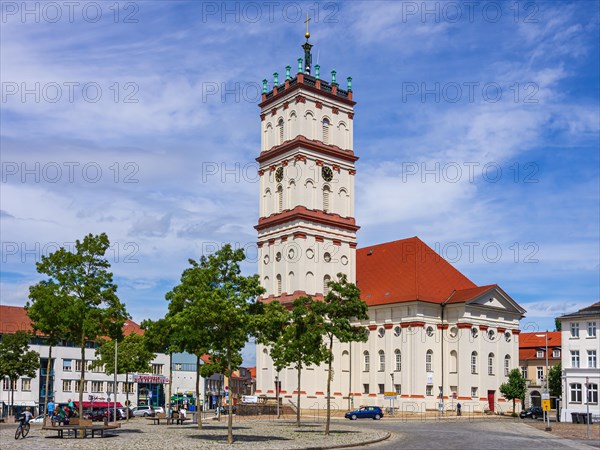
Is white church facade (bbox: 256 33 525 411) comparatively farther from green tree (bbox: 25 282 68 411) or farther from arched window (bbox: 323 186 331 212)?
green tree (bbox: 25 282 68 411)

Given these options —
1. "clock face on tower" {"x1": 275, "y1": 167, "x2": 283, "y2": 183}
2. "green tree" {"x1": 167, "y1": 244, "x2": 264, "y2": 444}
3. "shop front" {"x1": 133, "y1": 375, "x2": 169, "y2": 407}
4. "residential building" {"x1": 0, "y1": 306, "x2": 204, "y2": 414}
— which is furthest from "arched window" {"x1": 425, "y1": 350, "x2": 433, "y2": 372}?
"green tree" {"x1": 167, "y1": 244, "x2": 264, "y2": 444}

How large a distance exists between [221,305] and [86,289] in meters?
8.10

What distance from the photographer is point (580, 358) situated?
71562 mm

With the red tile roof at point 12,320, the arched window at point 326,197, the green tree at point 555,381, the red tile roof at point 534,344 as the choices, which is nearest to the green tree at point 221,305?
Result: the arched window at point 326,197

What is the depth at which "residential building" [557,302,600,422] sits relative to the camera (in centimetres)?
7025

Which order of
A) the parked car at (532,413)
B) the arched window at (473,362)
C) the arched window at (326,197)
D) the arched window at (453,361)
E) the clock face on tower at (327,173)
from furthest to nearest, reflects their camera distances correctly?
the clock face on tower at (327,173), the arched window at (326,197), the arched window at (453,361), the arched window at (473,362), the parked car at (532,413)

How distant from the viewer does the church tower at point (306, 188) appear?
87.5 metres

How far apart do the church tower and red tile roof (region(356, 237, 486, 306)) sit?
382 centimetres

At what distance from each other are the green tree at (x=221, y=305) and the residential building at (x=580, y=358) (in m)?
43.7

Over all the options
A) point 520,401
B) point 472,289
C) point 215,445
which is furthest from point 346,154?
point 215,445

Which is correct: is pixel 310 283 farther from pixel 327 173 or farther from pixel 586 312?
pixel 586 312

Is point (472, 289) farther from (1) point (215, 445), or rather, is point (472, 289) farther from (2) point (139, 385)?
(1) point (215, 445)

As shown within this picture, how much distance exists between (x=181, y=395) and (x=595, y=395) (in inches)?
2456

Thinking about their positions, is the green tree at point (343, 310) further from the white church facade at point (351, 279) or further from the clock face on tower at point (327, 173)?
the clock face on tower at point (327, 173)
